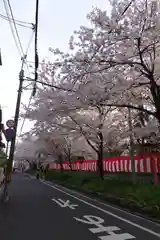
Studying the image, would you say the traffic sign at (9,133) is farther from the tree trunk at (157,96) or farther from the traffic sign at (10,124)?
the tree trunk at (157,96)

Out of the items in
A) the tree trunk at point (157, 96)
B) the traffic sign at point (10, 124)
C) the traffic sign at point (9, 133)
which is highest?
the tree trunk at point (157, 96)

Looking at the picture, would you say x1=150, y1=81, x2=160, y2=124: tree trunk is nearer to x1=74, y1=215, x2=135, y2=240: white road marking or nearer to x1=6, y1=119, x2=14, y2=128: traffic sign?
x1=74, y1=215, x2=135, y2=240: white road marking

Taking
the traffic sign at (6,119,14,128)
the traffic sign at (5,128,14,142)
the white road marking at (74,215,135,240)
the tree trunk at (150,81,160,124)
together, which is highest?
the tree trunk at (150,81,160,124)

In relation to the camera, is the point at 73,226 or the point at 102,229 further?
the point at 73,226

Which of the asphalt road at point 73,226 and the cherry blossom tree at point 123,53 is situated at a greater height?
the cherry blossom tree at point 123,53

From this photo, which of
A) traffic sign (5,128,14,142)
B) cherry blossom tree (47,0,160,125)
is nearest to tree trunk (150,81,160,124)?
cherry blossom tree (47,0,160,125)

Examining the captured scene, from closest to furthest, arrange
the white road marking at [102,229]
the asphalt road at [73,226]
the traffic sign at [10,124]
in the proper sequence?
the white road marking at [102,229]
the asphalt road at [73,226]
the traffic sign at [10,124]

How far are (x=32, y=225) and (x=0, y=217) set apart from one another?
157 centimetres

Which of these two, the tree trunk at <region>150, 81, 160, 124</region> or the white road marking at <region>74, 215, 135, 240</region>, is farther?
the tree trunk at <region>150, 81, 160, 124</region>

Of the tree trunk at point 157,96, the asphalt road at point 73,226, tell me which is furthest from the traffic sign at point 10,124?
the tree trunk at point 157,96

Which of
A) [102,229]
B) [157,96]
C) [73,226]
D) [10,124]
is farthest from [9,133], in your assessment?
[102,229]

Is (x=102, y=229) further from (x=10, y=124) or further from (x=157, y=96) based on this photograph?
(x=10, y=124)

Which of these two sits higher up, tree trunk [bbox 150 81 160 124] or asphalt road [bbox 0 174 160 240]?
tree trunk [bbox 150 81 160 124]

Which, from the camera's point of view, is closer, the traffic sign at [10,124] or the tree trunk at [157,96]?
the tree trunk at [157,96]
